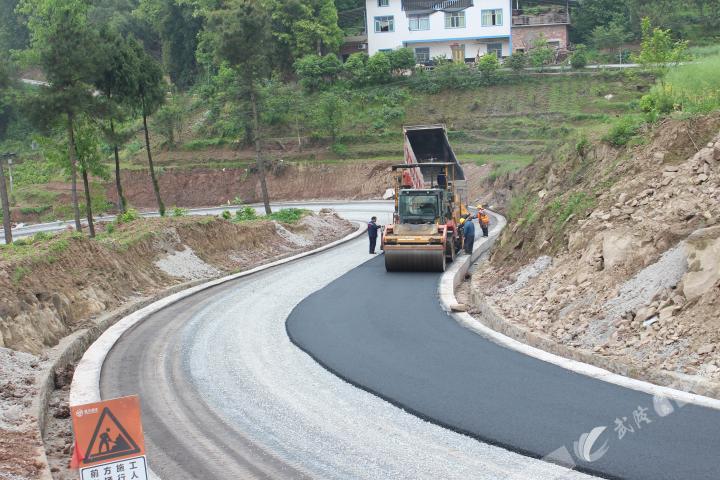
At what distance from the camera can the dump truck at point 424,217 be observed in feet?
69.1

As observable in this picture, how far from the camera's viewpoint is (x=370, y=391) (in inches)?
420

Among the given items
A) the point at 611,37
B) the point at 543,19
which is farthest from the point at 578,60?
the point at 543,19

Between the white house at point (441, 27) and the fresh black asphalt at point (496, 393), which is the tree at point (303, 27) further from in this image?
the fresh black asphalt at point (496, 393)

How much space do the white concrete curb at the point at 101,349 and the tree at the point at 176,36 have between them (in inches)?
2108

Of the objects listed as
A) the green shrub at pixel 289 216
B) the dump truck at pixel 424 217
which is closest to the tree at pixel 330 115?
the green shrub at pixel 289 216

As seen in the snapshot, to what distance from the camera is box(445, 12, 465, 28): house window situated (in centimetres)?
6272

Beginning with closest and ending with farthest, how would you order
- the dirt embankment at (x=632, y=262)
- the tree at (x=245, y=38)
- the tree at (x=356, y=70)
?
the dirt embankment at (x=632, y=262), the tree at (x=245, y=38), the tree at (x=356, y=70)

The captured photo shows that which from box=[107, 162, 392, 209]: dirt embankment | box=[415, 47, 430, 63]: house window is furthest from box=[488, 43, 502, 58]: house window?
box=[107, 162, 392, 209]: dirt embankment

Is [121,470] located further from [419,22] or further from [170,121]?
[419,22]

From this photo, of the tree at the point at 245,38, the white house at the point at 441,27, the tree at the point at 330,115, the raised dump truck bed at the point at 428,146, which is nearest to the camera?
the raised dump truck bed at the point at 428,146

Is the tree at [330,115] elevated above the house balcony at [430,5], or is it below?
below

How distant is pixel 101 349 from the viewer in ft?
46.8

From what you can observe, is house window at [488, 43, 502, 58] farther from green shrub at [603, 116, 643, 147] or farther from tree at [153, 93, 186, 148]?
green shrub at [603, 116, 643, 147]

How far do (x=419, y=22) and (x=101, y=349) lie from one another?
5437 centimetres
